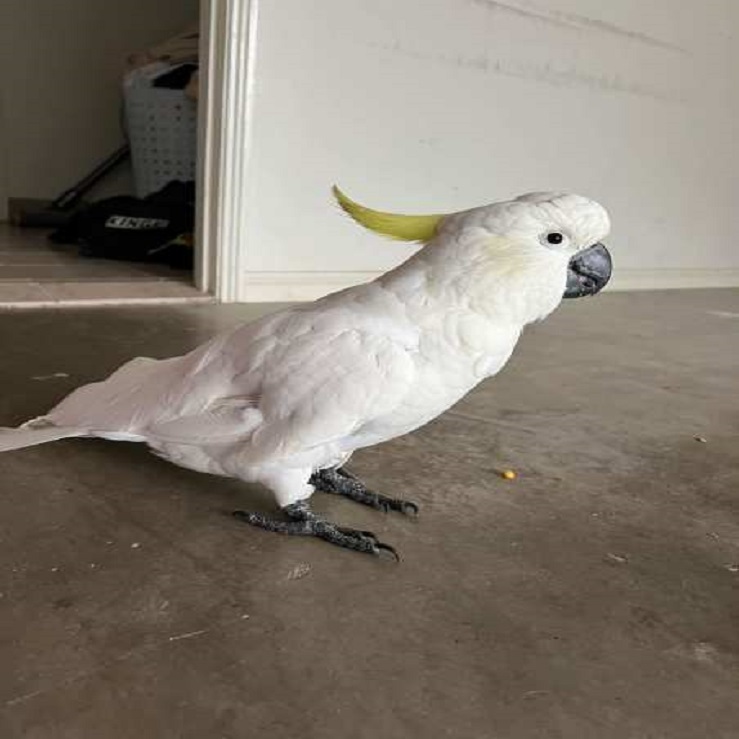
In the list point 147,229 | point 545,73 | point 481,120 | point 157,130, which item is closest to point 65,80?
point 157,130

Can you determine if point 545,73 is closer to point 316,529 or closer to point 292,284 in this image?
point 292,284

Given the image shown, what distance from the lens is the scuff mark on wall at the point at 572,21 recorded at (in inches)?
114

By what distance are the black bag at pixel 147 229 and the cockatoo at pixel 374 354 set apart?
2036 millimetres

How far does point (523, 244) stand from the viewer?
963 mm

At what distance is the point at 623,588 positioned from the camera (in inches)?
38.2

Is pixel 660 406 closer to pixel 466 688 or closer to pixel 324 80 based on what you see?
pixel 466 688

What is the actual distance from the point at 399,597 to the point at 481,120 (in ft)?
8.19

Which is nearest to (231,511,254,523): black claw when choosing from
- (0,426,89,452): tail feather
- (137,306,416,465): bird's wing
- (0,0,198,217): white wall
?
(137,306,416,465): bird's wing

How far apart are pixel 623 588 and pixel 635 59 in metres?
3.11

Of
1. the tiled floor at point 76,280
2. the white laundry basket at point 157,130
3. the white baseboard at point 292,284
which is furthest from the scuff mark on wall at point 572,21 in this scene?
the tiled floor at point 76,280

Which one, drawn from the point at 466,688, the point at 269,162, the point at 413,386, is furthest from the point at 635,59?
the point at 466,688

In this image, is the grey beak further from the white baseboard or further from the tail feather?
the white baseboard

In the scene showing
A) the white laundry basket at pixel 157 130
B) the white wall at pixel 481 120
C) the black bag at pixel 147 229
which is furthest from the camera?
the white laundry basket at pixel 157 130

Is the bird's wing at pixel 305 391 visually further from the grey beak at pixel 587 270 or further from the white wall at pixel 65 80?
the white wall at pixel 65 80
